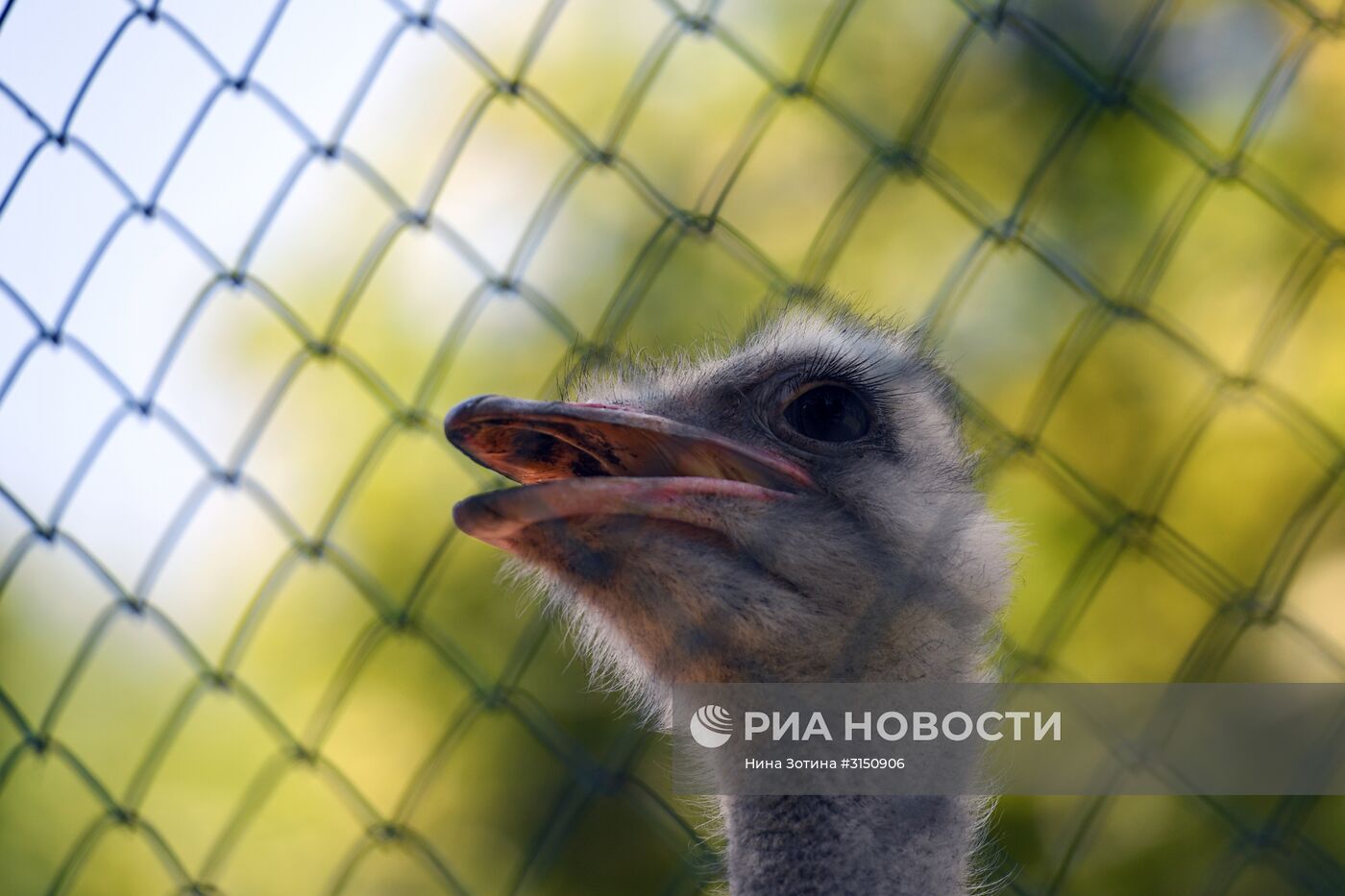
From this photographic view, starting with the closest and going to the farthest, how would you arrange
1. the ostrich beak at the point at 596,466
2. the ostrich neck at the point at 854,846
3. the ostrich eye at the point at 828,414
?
the ostrich beak at the point at 596,466 → the ostrich neck at the point at 854,846 → the ostrich eye at the point at 828,414

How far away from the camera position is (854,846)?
56.0 inches

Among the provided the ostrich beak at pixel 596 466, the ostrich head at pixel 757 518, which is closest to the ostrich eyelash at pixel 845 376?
the ostrich head at pixel 757 518

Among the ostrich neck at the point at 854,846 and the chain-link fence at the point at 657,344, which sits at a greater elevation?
the chain-link fence at the point at 657,344

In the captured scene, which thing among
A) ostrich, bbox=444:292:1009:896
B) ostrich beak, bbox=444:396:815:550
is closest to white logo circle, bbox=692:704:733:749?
ostrich, bbox=444:292:1009:896

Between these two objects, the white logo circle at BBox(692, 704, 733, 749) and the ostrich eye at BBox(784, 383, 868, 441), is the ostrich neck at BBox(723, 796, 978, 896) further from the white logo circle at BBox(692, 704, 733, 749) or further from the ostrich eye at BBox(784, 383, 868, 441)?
the ostrich eye at BBox(784, 383, 868, 441)

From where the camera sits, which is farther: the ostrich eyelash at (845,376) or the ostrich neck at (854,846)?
the ostrich eyelash at (845,376)

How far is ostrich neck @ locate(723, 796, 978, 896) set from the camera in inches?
55.7

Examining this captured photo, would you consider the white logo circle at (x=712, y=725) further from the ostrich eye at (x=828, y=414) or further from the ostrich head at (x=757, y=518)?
the ostrich eye at (x=828, y=414)

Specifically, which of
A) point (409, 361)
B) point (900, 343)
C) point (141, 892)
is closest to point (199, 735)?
point (141, 892)

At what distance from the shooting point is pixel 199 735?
2.97m

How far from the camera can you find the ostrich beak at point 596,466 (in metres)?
1.22

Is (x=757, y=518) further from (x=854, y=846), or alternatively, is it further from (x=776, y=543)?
(x=854, y=846)

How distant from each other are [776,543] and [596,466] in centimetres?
20

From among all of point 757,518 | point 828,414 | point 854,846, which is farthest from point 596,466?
point 854,846
